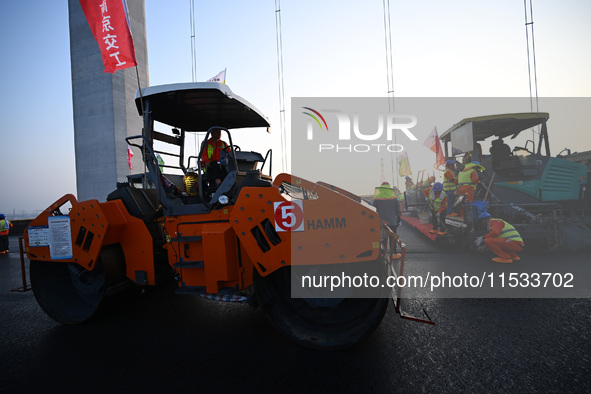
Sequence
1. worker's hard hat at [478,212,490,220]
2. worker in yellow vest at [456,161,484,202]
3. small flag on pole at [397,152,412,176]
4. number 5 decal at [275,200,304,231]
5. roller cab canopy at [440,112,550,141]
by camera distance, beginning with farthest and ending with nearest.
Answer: small flag on pole at [397,152,412,176]
roller cab canopy at [440,112,550,141]
worker in yellow vest at [456,161,484,202]
worker's hard hat at [478,212,490,220]
number 5 decal at [275,200,304,231]

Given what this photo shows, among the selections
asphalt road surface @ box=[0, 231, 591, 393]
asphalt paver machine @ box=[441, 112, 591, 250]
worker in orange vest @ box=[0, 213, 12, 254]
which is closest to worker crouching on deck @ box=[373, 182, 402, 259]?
asphalt paver machine @ box=[441, 112, 591, 250]

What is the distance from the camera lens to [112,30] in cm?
371

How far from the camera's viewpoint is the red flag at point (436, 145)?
9805mm

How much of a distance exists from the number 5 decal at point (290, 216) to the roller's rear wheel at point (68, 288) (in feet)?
6.15

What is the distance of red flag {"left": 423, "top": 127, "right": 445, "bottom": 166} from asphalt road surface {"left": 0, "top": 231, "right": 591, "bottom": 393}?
704 cm

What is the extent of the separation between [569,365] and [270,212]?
248 cm

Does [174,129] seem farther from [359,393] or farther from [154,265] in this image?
[359,393]

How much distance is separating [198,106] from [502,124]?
734 centimetres

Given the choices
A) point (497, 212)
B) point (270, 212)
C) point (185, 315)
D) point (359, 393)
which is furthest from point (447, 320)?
point (497, 212)

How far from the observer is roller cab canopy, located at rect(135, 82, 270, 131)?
2.80 m

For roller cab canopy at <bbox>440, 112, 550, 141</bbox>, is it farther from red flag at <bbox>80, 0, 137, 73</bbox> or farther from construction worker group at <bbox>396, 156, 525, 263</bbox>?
red flag at <bbox>80, 0, 137, 73</bbox>

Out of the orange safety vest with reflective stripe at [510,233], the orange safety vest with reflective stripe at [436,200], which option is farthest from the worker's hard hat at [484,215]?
the orange safety vest with reflective stripe at [436,200]

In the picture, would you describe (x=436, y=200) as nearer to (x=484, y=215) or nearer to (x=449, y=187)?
(x=449, y=187)

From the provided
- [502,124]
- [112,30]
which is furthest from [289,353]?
[502,124]
